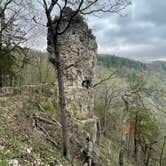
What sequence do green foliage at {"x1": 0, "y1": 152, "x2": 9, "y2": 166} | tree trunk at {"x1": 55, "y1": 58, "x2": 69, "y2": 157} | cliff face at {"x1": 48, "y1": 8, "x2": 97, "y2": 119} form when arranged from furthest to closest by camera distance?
cliff face at {"x1": 48, "y1": 8, "x2": 97, "y2": 119} < tree trunk at {"x1": 55, "y1": 58, "x2": 69, "y2": 157} < green foliage at {"x1": 0, "y1": 152, "x2": 9, "y2": 166}

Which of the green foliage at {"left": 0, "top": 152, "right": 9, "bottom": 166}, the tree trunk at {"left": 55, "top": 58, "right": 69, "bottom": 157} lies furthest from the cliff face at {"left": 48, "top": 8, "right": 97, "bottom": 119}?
the green foliage at {"left": 0, "top": 152, "right": 9, "bottom": 166}

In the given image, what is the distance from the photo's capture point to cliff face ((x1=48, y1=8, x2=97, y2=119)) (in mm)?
20328

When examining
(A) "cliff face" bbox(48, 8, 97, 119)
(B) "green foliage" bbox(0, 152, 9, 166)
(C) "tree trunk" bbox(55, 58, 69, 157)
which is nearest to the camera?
(B) "green foliage" bbox(0, 152, 9, 166)

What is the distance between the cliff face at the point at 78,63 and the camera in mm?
20328

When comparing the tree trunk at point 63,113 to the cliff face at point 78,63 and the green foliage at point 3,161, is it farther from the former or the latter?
the green foliage at point 3,161

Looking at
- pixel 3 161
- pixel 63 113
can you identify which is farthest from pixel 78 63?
pixel 3 161

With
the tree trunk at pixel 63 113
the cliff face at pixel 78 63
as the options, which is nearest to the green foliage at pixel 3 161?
the tree trunk at pixel 63 113

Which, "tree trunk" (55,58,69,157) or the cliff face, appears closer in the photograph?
"tree trunk" (55,58,69,157)

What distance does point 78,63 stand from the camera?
2089 centimetres

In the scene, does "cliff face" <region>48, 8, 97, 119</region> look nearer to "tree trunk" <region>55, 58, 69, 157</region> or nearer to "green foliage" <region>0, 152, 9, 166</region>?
"tree trunk" <region>55, 58, 69, 157</region>

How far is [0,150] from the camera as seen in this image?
10.5m

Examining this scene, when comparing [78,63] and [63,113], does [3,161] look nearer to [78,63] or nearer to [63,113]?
[63,113]

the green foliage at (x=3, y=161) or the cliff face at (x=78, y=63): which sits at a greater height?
the cliff face at (x=78, y=63)

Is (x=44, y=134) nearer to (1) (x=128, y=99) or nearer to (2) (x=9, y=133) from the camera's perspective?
(2) (x=9, y=133)
